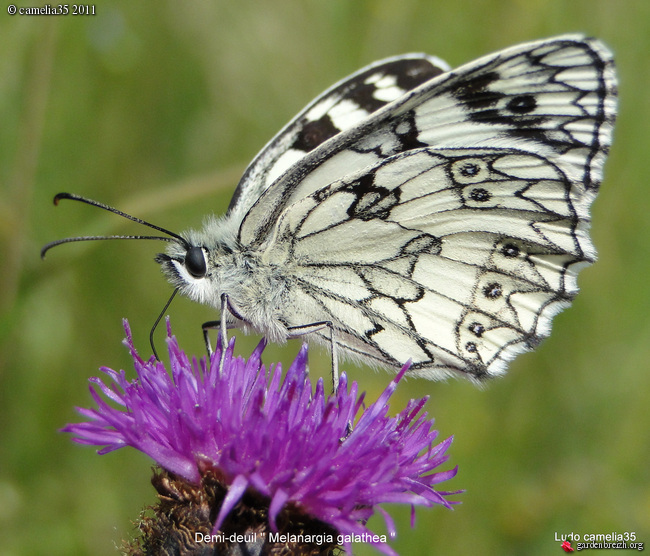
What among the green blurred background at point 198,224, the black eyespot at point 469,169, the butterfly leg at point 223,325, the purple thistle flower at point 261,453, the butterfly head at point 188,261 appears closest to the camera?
the purple thistle flower at point 261,453

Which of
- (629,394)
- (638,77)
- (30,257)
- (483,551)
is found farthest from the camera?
(638,77)

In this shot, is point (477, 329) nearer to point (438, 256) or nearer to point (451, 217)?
point (438, 256)

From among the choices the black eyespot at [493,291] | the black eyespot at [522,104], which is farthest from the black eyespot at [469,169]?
the black eyespot at [493,291]

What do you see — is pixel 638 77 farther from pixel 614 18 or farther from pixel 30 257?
pixel 30 257

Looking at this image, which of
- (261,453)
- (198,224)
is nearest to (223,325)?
(261,453)

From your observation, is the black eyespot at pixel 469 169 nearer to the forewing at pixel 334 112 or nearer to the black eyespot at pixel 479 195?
the black eyespot at pixel 479 195

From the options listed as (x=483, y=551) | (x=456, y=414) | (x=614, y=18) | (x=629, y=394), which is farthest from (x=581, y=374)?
(x=614, y=18)
